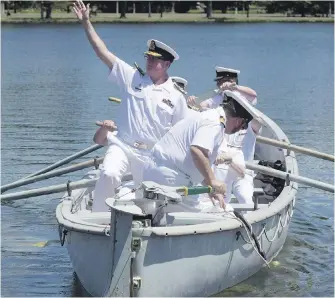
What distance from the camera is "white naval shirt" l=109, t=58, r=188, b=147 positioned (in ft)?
37.3

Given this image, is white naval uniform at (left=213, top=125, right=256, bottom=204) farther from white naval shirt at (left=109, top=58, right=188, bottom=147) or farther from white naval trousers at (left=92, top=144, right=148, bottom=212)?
white naval trousers at (left=92, top=144, right=148, bottom=212)

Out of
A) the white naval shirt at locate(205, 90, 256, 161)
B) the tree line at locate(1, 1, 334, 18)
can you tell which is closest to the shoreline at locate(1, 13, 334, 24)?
the tree line at locate(1, 1, 334, 18)

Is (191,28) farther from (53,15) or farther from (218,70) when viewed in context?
(218,70)

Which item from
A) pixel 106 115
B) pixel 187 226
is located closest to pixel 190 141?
pixel 187 226

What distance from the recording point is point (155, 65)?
37.5 ft

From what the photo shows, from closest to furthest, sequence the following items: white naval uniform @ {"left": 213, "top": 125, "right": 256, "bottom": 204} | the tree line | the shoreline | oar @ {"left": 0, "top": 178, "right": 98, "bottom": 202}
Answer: white naval uniform @ {"left": 213, "top": 125, "right": 256, "bottom": 204} → oar @ {"left": 0, "top": 178, "right": 98, "bottom": 202} → the shoreline → the tree line

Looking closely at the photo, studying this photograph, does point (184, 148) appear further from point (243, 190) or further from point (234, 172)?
point (243, 190)

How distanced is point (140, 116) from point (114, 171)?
76cm

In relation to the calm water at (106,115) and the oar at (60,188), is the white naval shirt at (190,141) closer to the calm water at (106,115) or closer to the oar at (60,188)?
the calm water at (106,115)

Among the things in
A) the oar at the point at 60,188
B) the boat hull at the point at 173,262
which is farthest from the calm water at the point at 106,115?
the oar at the point at 60,188

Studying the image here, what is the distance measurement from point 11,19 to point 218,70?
251 ft

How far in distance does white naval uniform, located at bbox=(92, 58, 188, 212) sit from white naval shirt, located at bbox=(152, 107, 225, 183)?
1.06 m

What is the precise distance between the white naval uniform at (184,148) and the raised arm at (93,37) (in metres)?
1.71

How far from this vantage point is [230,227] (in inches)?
402
